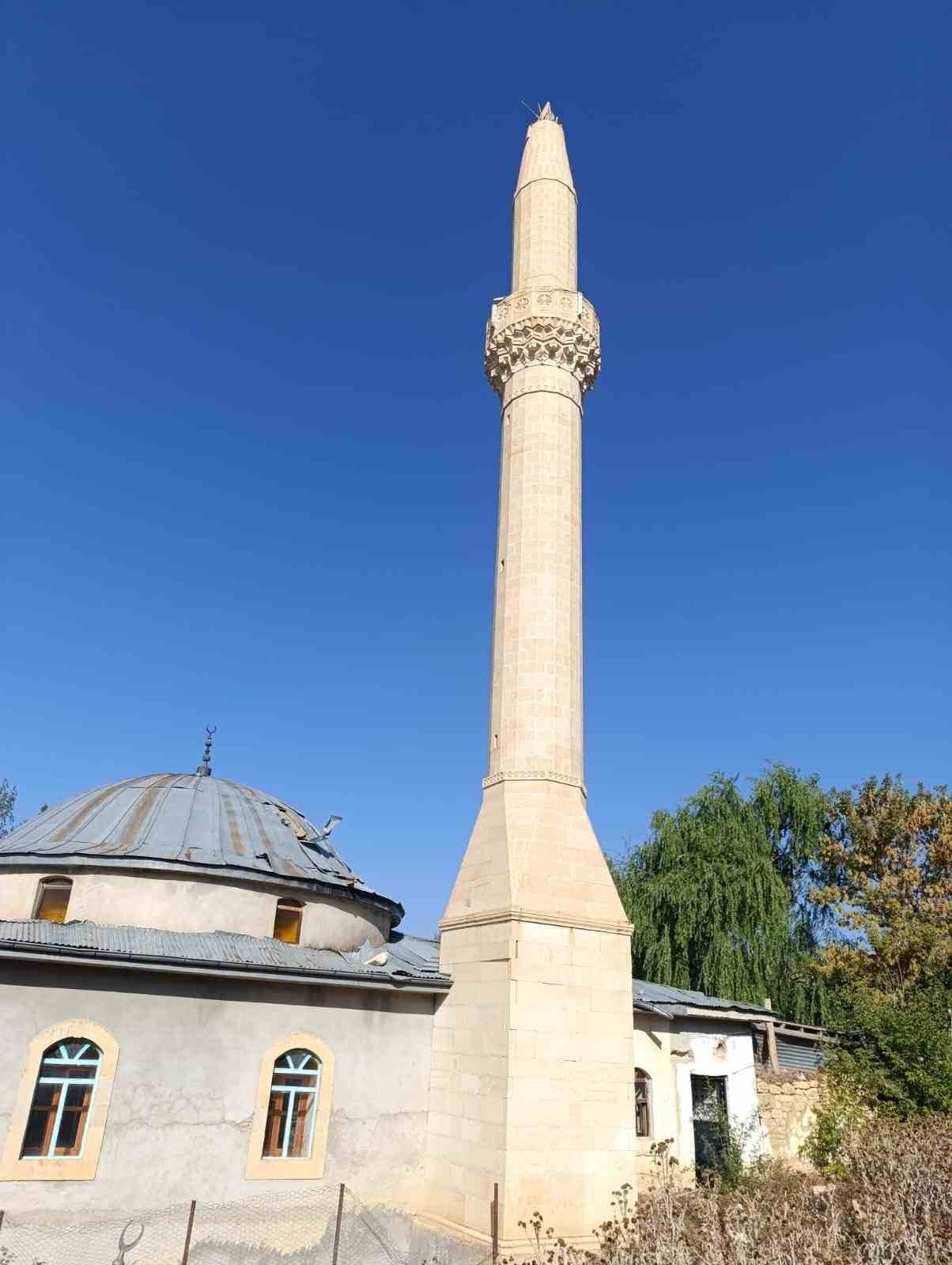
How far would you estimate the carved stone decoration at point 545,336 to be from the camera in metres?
16.3

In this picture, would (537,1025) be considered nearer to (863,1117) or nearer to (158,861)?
(158,861)

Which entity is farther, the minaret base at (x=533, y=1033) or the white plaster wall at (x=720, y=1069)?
the white plaster wall at (x=720, y=1069)

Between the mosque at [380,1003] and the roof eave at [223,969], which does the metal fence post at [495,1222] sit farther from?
the roof eave at [223,969]

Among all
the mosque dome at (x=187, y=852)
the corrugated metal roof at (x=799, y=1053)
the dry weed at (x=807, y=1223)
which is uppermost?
the mosque dome at (x=187, y=852)

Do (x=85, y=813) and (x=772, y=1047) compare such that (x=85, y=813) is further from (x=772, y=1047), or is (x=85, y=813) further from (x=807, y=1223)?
(x=772, y=1047)

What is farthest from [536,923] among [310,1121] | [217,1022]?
[217,1022]

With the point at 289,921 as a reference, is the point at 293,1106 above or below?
below

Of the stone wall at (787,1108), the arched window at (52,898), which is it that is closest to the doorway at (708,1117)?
the stone wall at (787,1108)

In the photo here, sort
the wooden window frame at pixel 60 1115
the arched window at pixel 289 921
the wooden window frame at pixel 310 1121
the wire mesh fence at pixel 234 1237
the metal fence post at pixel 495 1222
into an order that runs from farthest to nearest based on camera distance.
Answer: the arched window at pixel 289 921 → the wooden window frame at pixel 310 1121 → the metal fence post at pixel 495 1222 → the wooden window frame at pixel 60 1115 → the wire mesh fence at pixel 234 1237

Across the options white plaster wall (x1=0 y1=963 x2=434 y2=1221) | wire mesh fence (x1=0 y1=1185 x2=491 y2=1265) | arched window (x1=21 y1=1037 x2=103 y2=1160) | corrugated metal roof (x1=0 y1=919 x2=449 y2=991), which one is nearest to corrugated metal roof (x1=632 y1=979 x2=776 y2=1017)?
corrugated metal roof (x1=0 y1=919 x2=449 y2=991)

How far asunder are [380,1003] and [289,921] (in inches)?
96.8

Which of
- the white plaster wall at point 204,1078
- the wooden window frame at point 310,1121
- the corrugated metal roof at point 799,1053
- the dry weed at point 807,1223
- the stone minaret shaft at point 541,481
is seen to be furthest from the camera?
the corrugated metal roof at point 799,1053

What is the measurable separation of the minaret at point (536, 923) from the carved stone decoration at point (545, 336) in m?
0.04

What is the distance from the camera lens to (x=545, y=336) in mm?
16281
